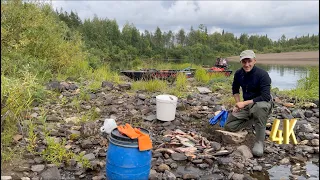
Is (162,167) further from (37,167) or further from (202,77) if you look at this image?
(202,77)

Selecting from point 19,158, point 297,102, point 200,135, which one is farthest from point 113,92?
point 297,102

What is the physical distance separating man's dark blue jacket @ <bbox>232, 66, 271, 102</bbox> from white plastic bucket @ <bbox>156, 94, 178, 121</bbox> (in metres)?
1.14

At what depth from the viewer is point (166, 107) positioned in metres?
4.80

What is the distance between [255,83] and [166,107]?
60.7 inches

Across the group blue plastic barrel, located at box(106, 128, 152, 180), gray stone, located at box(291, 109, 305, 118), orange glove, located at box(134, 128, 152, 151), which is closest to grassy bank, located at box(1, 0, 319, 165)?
blue plastic barrel, located at box(106, 128, 152, 180)

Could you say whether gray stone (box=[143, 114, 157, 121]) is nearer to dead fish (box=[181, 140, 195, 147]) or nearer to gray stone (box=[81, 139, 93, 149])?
dead fish (box=[181, 140, 195, 147])

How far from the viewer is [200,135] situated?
445cm

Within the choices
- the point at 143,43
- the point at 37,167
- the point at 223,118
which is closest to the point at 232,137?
the point at 223,118

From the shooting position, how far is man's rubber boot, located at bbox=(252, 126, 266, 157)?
152 inches

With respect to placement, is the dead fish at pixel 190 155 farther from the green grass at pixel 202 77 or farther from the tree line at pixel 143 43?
the tree line at pixel 143 43

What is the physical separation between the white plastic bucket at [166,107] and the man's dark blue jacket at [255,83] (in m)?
1.14

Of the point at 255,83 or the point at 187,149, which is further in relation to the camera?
the point at 255,83

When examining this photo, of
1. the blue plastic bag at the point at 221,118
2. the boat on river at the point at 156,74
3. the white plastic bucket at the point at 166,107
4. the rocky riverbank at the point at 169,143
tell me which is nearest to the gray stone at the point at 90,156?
the rocky riverbank at the point at 169,143

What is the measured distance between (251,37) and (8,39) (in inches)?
3131
